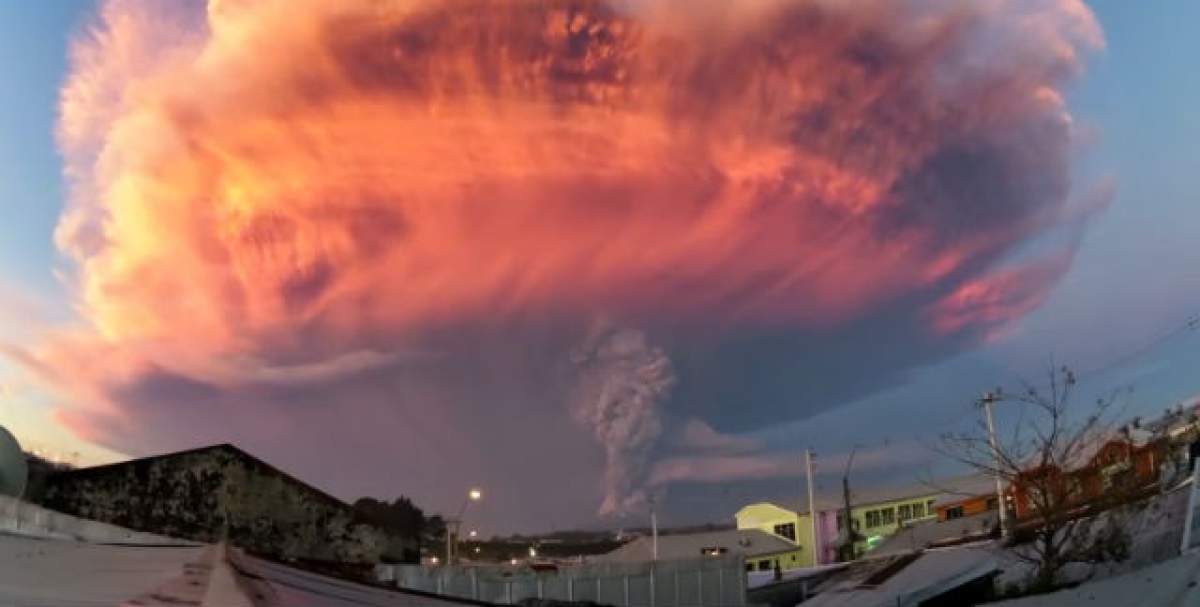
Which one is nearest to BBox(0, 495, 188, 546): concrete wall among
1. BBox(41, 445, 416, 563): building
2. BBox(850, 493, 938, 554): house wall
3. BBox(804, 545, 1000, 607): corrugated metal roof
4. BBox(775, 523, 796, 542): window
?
BBox(41, 445, 416, 563): building

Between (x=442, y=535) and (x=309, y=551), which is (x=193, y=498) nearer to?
(x=309, y=551)

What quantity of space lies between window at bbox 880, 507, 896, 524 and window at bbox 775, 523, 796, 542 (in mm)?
8092

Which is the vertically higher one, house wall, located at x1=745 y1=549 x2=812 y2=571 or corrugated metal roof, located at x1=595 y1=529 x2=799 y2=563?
corrugated metal roof, located at x1=595 y1=529 x2=799 y2=563

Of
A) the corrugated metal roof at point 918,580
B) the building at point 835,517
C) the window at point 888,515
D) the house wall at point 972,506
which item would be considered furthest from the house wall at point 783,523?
the corrugated metal roof at point 918,580

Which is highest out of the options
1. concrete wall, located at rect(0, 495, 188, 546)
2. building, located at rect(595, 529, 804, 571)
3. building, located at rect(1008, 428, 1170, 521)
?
building, located at rect(1008, 428, 1170, 521)

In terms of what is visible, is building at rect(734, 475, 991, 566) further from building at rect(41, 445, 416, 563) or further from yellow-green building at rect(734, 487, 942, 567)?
building at rect(41, 445, 416, 563)

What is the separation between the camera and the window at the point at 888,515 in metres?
83.5

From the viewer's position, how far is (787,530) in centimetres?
8294

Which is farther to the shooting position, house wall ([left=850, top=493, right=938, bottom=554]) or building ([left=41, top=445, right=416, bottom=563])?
house wall ([left=850, top=493, right=938, bottom=554])

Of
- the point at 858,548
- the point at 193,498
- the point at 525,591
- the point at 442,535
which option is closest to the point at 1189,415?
the point at 525,591

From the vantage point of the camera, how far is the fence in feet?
95.1

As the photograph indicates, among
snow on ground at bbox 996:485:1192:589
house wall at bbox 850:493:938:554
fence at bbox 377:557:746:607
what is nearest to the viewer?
snow on ground at bbox 996:485:1192:589

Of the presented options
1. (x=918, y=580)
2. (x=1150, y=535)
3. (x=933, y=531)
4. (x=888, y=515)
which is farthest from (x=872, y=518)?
(x=1150, y=535)

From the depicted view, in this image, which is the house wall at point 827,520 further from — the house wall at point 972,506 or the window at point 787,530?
the house wall at point 972,506
